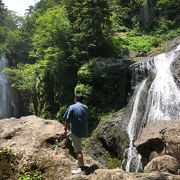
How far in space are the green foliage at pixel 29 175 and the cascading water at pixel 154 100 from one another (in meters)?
9.60

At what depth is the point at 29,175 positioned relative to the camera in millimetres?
8352

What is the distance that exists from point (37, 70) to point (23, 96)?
8440 millimetres

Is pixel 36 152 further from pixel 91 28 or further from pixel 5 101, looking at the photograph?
pixel 5 101

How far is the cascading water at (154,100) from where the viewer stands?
19.0 metres

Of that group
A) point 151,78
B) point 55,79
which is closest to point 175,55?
point 151,78

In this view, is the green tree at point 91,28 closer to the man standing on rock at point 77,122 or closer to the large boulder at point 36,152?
the large boulder at point 36,152

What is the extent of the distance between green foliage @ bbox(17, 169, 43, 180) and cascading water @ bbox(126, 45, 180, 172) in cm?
960

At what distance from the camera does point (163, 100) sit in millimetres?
19844

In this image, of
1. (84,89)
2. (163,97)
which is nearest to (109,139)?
(163,97)

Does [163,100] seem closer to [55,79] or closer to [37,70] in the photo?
[55,79]

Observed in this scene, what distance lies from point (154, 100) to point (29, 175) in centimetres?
1262

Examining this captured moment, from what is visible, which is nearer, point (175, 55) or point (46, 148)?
point (46, 148)

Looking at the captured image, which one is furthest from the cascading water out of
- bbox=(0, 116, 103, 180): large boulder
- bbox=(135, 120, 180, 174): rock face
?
bbox=(0, 116, 103, 180): large boulder

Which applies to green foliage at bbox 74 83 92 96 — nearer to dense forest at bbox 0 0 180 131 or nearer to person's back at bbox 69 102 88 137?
dense forest at bbox 0 0 180 131
